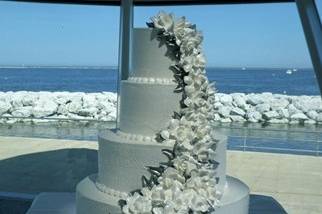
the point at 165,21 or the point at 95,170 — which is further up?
the point at 165,21

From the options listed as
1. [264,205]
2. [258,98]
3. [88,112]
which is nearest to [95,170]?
[88,112]

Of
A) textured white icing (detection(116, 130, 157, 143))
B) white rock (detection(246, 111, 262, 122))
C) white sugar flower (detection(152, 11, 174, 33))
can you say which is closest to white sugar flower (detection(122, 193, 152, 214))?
textured white icing (detection(116, 130, 157, 143))

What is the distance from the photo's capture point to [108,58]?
5898mm

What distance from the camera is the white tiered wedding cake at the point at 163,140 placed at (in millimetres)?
2033

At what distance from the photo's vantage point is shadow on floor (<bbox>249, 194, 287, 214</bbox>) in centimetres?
466

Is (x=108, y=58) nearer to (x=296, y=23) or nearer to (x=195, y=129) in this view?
(x=296, y=23)

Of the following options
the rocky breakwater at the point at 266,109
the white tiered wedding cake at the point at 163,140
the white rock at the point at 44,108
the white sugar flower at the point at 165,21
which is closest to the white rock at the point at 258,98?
the rocky breakwater at the point at 266,109

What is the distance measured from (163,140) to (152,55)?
0.43 meters

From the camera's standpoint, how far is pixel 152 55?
2371 millimetres

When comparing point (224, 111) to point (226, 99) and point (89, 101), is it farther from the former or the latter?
point (89, 101)

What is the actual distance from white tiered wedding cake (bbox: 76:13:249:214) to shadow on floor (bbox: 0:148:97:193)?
331 cm

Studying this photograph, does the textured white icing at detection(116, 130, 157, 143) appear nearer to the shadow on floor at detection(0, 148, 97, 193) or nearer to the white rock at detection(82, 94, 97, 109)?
the shadow on floor at detection(0, 148, 97, 193)

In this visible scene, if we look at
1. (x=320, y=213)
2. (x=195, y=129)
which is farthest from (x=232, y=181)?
(x=320, y=213)

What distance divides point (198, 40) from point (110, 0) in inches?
159
